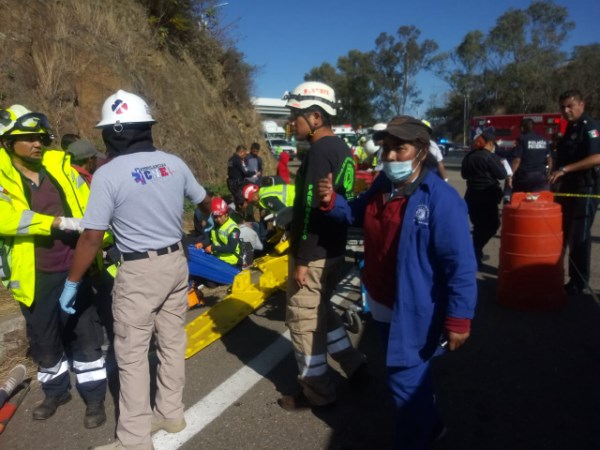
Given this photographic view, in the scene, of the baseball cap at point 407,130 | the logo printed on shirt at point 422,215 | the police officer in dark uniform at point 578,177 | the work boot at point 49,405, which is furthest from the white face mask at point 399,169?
the police officer in dark uniform at point 578,177

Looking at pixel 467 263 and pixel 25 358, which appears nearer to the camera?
pixel 467 263

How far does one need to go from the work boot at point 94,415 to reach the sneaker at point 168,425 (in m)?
0.43

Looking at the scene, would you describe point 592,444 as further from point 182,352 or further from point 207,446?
point 182,352

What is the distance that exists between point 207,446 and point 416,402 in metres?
1.38

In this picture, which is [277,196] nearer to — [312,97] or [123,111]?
[312,97]

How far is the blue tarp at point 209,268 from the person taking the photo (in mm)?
5863

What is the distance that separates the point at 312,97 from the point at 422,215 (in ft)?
4.25

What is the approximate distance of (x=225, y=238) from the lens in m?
6.83

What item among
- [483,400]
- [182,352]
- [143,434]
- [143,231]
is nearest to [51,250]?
[143,231]

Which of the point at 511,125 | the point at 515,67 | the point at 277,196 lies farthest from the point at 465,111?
the point at 277,196

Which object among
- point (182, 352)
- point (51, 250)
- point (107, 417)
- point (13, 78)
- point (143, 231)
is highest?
point (13, 78)

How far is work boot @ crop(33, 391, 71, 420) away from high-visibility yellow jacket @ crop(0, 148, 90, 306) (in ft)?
2.66

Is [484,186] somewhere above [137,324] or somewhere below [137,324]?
above

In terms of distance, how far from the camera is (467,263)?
86.2 inches
